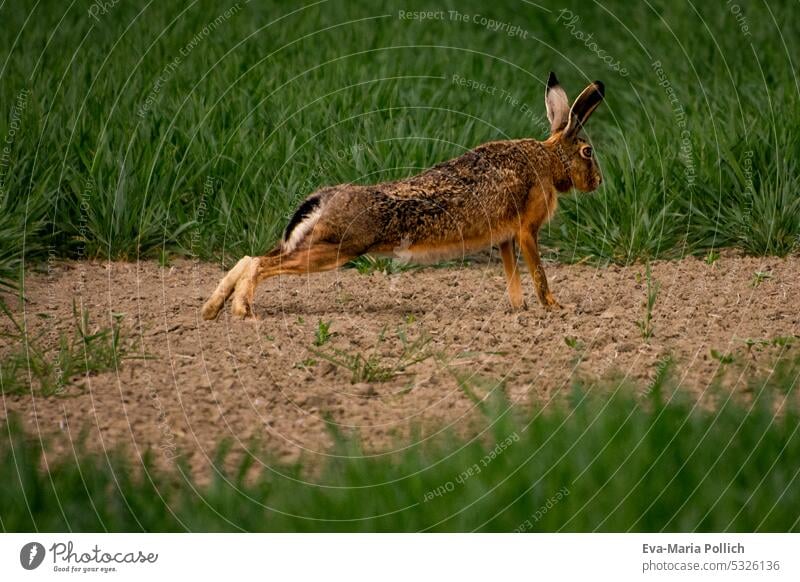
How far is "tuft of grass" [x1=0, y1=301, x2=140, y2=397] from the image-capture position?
580 cm

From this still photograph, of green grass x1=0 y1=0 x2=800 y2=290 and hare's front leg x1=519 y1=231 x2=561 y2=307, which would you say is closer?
hare's front leg x1=519 y1=231 x2=561 y2=307

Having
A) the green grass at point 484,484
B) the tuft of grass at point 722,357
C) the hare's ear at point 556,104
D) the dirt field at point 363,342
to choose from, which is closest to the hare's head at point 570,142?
the hare's ear at point 556,104

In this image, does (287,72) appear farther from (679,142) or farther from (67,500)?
(67,500)

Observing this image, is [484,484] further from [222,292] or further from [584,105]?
[584,105]

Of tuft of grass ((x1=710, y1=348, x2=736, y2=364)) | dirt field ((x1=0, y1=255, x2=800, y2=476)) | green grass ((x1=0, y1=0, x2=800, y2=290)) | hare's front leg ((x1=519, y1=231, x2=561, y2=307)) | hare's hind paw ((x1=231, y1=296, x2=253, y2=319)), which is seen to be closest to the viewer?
dirt field ((x1=0, y1=255, x2=800, y2=476))

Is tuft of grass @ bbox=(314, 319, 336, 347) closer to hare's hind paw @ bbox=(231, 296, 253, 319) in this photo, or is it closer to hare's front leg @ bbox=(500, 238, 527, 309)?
hare's hind paw @ bbox=(231, 296, 253, 319)

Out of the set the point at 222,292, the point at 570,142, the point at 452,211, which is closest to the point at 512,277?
the point at 452,211

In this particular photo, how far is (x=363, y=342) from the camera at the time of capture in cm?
655

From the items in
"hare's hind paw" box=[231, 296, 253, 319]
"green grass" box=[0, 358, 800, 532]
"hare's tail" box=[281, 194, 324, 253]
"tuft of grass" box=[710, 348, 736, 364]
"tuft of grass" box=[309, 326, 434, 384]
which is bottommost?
"green grass" box=[0, 358, 800, 532]

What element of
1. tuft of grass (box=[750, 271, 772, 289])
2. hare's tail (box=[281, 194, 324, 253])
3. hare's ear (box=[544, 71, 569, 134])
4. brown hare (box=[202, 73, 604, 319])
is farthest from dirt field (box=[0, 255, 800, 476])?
hare's ear (box=[544, 71, 569, 134])

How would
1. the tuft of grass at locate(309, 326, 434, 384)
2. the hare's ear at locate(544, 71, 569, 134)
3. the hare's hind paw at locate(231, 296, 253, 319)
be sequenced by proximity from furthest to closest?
the hare's ear at locate(544, 71, 569, 134) < the hare's hind paw at locate(231, 296, 253, 319) < the tuft of grass at locate(309, 326, 434, 384)

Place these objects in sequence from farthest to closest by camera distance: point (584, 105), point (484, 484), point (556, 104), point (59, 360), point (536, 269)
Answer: point (556, 104)
point (584, 105)
point (536, 269)
point (59, 360)
point (484, 484)

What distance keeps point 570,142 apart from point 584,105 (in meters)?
0.32

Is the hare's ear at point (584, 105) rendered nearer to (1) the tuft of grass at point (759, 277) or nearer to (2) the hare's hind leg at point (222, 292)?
(1) the tuft of grass at point (759, 277)
